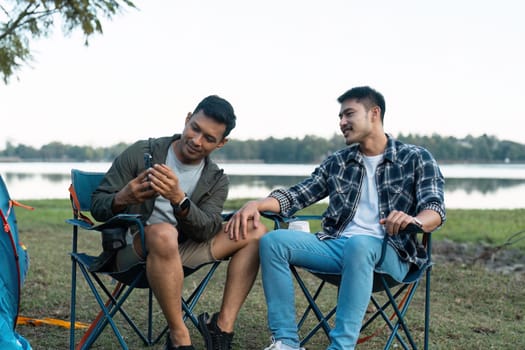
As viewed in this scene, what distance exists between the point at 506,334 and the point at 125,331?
1.90 meters

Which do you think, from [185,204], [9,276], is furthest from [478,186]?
[9,276]

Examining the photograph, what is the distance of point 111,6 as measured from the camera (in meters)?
7.41

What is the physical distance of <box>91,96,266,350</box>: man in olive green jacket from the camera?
231 cm

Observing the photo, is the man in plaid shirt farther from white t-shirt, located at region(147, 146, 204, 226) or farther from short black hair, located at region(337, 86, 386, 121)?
white t-shirt, located at region(147, 146, 204, 226)

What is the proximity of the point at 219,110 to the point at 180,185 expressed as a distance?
0.36 metres

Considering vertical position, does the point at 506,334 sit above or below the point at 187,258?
below

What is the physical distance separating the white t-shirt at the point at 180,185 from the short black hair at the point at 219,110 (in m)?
0.21

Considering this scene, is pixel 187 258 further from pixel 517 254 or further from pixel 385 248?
pixel 517 254

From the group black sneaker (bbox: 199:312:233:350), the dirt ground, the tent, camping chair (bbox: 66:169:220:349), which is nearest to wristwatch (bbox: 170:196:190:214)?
camping chair (bbox: 66:169:220:349)

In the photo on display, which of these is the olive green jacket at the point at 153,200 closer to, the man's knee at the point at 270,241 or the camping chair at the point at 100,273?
the camping chair at the point at 100,273

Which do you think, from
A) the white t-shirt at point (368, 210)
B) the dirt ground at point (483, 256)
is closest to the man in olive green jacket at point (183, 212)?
the white t-shirt at point (368, 210)

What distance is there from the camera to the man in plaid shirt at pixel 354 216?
231 cm

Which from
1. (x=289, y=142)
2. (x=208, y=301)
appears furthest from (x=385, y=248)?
(x=289, y=142)

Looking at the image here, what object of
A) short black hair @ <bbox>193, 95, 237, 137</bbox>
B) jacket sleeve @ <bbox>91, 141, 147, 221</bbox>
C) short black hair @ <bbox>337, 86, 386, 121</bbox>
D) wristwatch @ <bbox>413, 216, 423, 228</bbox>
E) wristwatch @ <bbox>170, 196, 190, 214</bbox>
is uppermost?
short black hair @ <bbox>337, 86, 386, 121</bbox>
